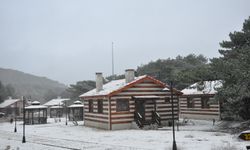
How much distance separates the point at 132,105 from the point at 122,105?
1.03 m

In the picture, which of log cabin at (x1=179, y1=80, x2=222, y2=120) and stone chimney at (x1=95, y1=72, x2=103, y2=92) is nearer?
stone chimney at (x1=95, y1=72, x2=103, y2=92)

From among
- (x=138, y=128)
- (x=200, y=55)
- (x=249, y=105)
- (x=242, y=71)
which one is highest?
(x=200, y=55)

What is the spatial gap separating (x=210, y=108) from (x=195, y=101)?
254 centimetres


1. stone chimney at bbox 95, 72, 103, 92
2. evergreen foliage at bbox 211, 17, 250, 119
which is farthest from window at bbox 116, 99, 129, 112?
evergreen foliage at bbox 211, 17, 250, 119

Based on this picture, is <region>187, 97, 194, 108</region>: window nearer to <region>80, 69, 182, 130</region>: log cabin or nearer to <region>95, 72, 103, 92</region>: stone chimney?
<region>80, 69, 182, 130</region>: log cabin

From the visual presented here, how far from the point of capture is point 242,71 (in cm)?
1945

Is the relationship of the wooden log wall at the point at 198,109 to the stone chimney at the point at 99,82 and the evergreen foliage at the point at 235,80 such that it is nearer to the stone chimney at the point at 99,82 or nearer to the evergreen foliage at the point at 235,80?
the evergreen foliage at the point at 235,80

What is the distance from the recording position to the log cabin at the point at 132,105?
26516 millimetres

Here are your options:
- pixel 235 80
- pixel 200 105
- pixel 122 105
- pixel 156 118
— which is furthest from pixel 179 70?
pixel 235 80

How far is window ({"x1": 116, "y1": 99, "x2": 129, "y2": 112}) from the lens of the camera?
26875 millimetres

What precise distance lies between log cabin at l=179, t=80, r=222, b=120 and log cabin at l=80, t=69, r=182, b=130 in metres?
3.97

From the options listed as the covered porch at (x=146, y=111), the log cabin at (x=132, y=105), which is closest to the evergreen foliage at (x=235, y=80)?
the log cabin at (x=132, y=105)

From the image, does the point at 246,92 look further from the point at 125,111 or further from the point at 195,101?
the point at 195,101

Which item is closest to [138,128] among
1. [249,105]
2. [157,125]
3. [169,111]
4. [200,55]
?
[157,125]
